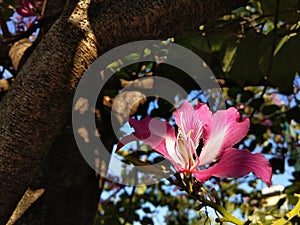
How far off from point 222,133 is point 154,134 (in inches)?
2.8

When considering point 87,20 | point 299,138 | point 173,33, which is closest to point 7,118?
point 87,20

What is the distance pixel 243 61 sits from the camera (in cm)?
107

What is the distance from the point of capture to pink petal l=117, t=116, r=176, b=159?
488 millimetres

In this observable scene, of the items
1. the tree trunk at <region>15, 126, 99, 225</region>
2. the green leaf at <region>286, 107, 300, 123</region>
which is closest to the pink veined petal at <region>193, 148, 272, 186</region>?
the tree trunk at <region>15, 126, 99, 225</region>

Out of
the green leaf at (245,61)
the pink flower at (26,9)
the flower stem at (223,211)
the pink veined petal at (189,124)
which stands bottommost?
the green leaf at (245,61)

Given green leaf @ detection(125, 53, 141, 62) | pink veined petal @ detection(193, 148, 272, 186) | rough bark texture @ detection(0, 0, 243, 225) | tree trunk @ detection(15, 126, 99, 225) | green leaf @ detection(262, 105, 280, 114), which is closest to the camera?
pink veined petal @ detection(193, 148, 272, 186)

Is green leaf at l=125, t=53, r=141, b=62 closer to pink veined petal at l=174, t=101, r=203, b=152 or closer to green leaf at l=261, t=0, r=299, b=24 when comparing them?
green leaf at l=261, t=0, r=299, b=24

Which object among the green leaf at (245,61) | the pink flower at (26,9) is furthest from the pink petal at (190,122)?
the pink flower at (26,9)

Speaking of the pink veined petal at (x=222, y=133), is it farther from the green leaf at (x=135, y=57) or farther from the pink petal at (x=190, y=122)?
the green leaf at (x=135, y=57)

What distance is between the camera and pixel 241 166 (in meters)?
0.46

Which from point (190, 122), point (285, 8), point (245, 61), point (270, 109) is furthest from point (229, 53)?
point (190, 122)

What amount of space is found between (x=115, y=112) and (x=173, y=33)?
0.49 meters

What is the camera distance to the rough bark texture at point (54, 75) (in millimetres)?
714

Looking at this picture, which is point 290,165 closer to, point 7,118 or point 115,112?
point 115,112
